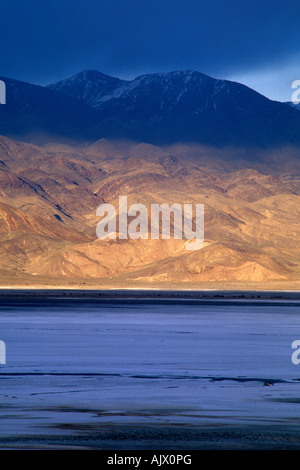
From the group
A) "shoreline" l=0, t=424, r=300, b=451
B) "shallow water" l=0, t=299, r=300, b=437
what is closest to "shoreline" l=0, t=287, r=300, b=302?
"shallow water" l=0, t=299, r=300, b=437

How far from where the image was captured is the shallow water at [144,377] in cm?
1759

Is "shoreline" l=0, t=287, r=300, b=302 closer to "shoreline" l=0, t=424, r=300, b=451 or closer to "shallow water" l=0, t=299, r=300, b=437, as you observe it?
"shallow water" l=0, t=299, r=300, b=437

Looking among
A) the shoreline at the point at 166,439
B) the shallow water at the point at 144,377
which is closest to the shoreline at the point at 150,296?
the shallow water at the point at 144,377

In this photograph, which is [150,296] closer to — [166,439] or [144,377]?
[144,377]

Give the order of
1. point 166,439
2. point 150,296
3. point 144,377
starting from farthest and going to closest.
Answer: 1. point 150,296
2. point 144,377
3. point 166,439

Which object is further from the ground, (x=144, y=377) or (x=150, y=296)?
(x=150, y=296)

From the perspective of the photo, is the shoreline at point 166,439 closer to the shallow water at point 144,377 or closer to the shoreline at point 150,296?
the shallow water at point 144,377

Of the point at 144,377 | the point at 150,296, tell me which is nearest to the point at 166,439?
the point at 144,377

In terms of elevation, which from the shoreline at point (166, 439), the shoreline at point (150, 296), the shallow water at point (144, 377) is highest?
the shoreline at point (150, 296)

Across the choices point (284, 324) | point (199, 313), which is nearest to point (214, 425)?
Result: point (284, 324)

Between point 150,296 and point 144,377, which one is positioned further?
point 150,296

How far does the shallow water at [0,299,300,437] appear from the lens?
→ 17594mm

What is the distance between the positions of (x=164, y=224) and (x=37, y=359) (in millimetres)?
163705

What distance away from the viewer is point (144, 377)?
24625 millimetres
